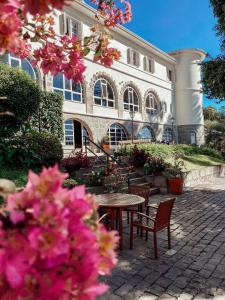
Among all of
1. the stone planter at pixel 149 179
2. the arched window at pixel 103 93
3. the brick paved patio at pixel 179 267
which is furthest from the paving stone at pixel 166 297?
the arched window at pixel 103 93

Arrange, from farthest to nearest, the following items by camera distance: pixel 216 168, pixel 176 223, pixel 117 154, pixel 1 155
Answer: pixel 216 168, pixel 117 154, pixel 1 155, pixel 176 223

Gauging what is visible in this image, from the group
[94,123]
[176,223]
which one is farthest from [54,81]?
[176,223]

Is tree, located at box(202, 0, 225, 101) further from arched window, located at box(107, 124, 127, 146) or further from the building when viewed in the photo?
arched window, located at box(107, 124, 127, 146)

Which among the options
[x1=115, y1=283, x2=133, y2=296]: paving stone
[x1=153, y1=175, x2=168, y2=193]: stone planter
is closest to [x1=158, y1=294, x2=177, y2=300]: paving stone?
[x1=115, y1=283, x2=133, y2=296]: paving stone

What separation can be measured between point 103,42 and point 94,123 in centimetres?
1787

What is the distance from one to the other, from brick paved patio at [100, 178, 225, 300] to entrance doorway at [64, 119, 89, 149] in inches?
477

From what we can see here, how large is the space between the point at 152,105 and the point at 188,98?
19.1 ft

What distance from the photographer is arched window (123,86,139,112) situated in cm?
2364

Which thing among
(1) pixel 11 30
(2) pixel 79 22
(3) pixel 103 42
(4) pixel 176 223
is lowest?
(4) pixel 176 223

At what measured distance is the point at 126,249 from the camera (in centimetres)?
538

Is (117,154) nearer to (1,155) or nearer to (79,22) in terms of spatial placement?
(1,155)

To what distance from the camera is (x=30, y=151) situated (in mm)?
9742

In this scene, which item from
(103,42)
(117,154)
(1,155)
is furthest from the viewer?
(117,154)

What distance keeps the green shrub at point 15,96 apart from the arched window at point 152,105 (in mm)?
17107
